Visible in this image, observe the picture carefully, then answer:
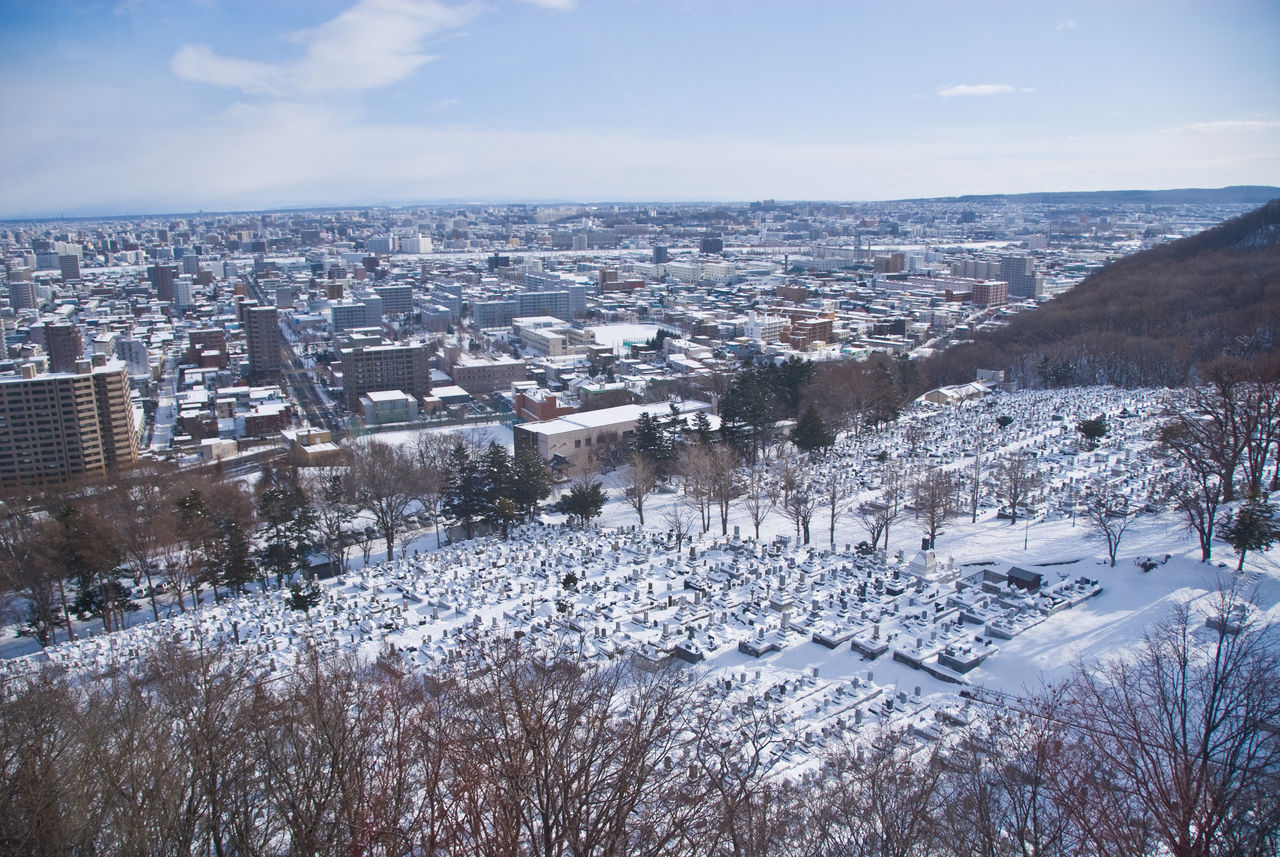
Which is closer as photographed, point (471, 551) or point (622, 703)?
point (622, 703)

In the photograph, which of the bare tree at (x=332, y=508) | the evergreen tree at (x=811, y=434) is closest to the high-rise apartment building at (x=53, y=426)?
the bare tree at (x=332, y=508)

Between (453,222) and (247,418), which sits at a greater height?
(453,222)

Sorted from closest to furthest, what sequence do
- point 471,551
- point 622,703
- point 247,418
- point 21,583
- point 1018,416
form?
point 622,703 < point 21,583 < point 471,551 < point 1018,416 < point 247,418

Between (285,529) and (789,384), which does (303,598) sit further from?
(789,384)

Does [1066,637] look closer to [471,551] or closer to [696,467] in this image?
[696,467]

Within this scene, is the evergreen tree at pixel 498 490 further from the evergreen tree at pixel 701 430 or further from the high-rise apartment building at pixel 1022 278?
the high-rise apartment building at pixel 1022 278

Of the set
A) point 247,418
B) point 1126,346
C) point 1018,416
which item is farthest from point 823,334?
point 247,418

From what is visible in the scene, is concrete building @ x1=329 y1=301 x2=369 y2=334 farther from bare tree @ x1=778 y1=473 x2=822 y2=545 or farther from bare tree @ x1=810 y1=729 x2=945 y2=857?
bare tree @ x1=810 y1=729 x2=945 y2=857

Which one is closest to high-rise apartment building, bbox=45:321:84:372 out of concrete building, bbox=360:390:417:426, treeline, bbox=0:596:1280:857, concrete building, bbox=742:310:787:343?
concrete building, bbox=360:390:417:426
